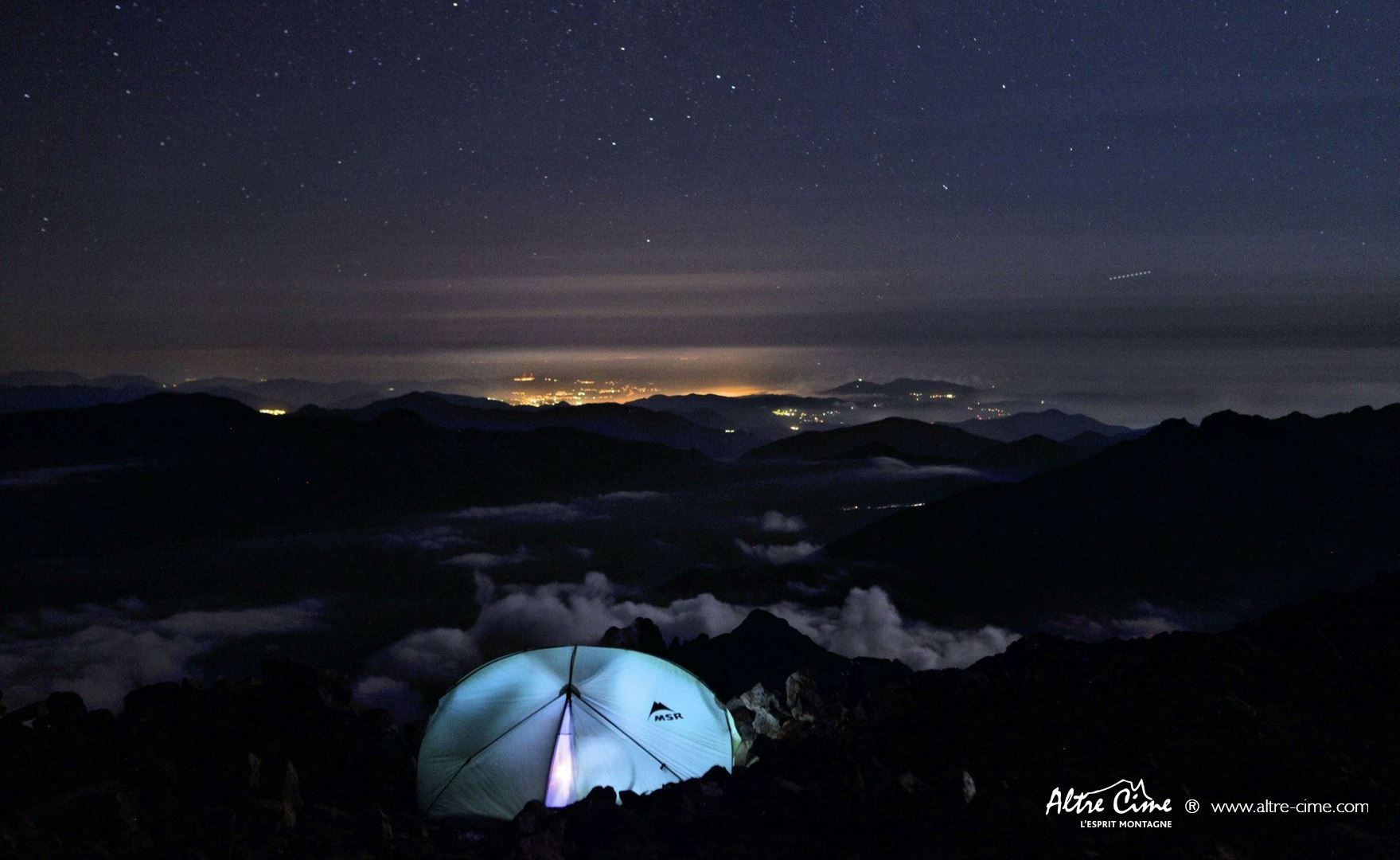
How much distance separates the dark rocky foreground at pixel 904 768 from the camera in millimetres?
11453

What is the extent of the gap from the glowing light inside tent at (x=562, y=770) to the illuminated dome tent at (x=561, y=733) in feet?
0.04

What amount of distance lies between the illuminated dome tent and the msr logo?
1 cm

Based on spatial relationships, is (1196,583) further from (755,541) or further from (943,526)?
(755,541)

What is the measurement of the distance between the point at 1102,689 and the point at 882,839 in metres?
6.19

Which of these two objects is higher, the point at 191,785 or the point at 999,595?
the point at 191,785

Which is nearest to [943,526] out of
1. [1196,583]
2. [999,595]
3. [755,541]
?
[999,595]

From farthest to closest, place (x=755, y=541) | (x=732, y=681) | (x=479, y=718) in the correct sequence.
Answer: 1. (x=755, y=541)
2. (x=732, y=681)
3. (x=479, y=718)

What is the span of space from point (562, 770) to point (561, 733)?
59 cm

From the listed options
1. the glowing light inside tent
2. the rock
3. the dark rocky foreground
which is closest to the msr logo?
the glowing light inside tent

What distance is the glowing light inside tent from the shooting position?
1538 cm

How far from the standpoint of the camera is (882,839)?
1145 cm

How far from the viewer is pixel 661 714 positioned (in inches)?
657

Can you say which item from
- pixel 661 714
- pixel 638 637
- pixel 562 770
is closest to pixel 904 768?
pixel 661 714

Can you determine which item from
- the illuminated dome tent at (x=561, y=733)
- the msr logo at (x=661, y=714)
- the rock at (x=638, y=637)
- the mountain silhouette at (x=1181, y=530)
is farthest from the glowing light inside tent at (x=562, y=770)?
the mountain silhouette at (x=1181, y=530)
